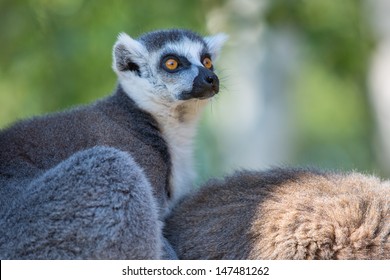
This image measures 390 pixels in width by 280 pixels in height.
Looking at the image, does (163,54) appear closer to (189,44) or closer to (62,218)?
(189,44)

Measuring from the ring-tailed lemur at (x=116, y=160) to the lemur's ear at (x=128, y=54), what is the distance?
11 millimetres

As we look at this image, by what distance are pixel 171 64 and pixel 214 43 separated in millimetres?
850

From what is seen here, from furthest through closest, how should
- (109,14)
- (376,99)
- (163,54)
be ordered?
1. (376,99)
2. (109,14)
3. (163,54)

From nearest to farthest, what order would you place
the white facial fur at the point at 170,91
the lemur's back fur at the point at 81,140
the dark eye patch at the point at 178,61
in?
the lemur's back fur at the point at 81,140 < the white facial fur at the point at 170,91 < the dark eye patch at the point at 178,61

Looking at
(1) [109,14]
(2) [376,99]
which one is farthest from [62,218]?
(2) [376,99]

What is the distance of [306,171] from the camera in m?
6.27

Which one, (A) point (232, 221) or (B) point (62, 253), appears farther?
(A) point (232, 221)

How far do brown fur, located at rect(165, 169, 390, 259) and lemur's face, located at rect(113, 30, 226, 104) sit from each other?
1519 millimetres

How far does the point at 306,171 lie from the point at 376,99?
11912mm

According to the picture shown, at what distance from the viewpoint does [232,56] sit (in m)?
A: 16.2

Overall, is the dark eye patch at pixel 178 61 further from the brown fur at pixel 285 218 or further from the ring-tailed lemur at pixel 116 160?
the brown fur at pixel 285 218

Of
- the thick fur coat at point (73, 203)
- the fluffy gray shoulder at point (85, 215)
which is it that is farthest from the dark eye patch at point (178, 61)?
the fluffy gray shoulder at point (85, 215)

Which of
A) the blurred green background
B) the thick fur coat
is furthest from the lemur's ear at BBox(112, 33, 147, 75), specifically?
the blurred green background

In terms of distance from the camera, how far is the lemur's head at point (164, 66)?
759 centimetres
